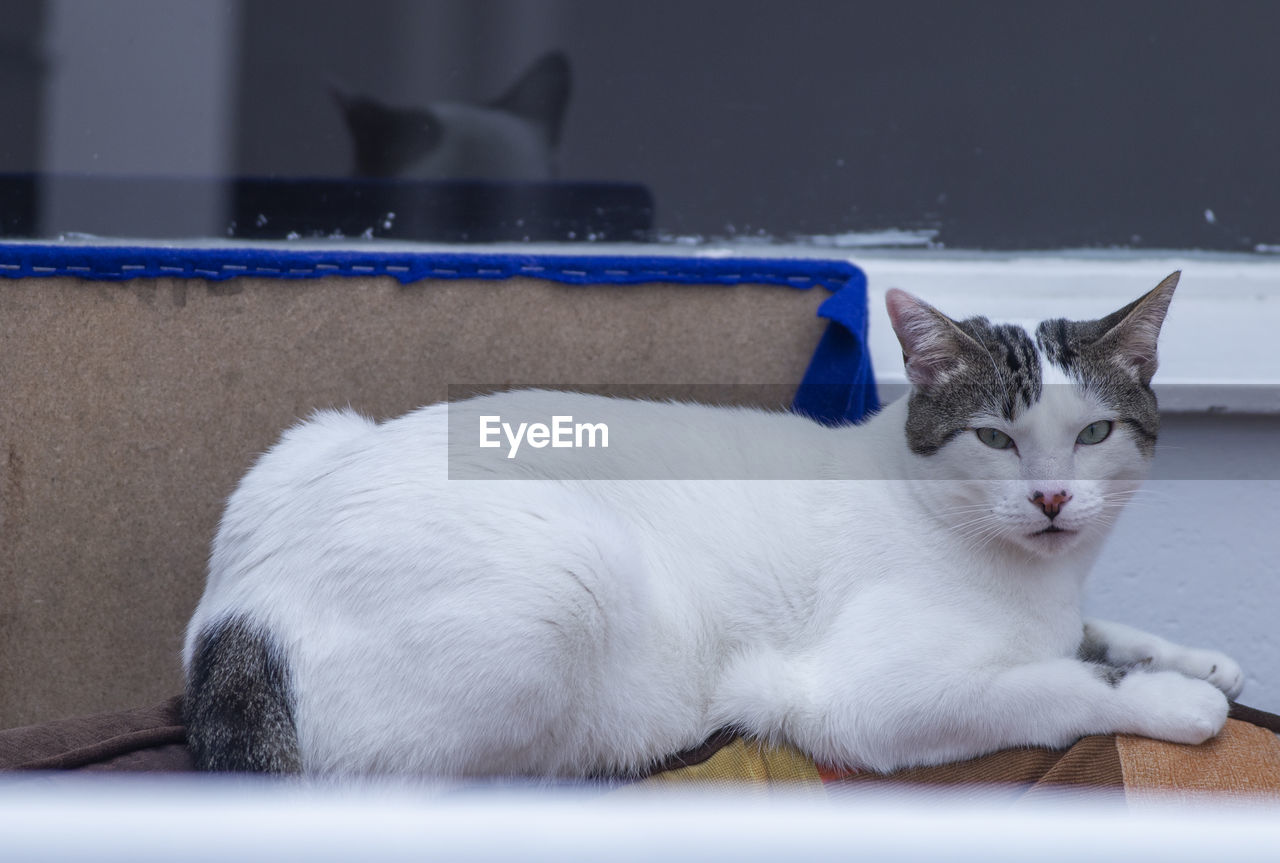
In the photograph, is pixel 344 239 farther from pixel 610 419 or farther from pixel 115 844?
pixel 115 844

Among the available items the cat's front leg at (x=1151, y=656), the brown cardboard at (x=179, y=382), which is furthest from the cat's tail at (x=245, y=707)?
the cat's front leg at (x=1151, y=656)

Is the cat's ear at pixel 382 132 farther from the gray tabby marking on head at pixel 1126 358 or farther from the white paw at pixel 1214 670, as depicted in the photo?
the white paw at pixel 1214 670

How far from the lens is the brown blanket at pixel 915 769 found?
995mm

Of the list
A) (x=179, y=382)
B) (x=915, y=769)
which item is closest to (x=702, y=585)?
(x=915, y=769)

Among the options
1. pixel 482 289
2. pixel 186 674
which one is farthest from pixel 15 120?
pixel 186 674

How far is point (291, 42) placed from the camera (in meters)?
1.90

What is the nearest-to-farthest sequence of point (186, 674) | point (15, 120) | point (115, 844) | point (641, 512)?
point (115, 844), point (186, 674), point (641, 512), point (15, 120)

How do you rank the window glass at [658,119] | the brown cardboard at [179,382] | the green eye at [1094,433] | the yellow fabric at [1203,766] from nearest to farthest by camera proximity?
the yellow fabric at [1203,766]
the green eye at [1094,433]
the brown cardboard at [179,382]
the window glass at [658,119]

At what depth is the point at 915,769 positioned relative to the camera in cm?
115

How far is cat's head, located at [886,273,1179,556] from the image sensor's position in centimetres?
115

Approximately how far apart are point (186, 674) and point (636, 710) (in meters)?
0.53

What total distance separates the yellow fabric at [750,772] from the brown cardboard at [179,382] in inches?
25.5

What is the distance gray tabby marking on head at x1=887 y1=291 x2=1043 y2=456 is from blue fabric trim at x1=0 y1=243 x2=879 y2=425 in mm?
247

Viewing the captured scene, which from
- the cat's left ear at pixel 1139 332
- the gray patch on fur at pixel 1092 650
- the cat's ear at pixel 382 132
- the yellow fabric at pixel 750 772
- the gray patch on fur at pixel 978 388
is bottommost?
the yellow fabric at pixel 750 772
